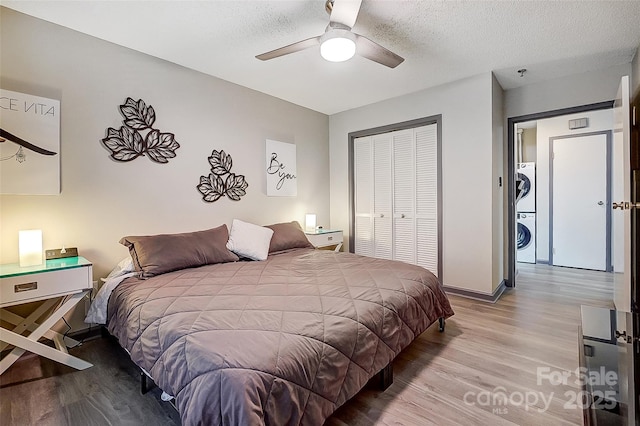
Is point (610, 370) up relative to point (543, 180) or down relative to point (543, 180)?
down

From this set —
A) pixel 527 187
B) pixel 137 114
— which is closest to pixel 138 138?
pixel 137 114

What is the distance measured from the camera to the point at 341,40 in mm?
2062

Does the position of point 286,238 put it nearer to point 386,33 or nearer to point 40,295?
point 40,295

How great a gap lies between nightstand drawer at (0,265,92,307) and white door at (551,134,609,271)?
647 centimetres

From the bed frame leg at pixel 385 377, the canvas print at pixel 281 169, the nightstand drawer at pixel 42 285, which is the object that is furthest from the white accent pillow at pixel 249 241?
the bed frame leg at pixel 385 377

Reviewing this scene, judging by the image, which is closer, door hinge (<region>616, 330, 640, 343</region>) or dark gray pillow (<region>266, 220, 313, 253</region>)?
door hinge (<region>616, 330, 640, 343</region>)

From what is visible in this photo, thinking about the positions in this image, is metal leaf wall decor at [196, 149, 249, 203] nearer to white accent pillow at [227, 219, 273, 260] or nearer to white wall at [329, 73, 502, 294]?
white accent pillow at [227, 219, 273, 260]

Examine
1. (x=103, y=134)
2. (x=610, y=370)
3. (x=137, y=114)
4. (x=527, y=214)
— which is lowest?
(x=610, y=370)

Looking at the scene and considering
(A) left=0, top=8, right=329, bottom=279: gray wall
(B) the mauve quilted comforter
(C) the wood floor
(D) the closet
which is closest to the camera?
(B) the mauve quilted comforter

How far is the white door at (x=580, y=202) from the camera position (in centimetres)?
458

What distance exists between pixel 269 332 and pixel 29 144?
2388mm

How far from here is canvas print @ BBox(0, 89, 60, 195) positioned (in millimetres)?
2115

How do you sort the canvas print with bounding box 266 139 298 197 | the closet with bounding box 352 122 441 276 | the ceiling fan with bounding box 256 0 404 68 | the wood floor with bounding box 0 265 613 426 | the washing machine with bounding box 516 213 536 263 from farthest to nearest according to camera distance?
the washing machine with bounding box 516 213 536 263 → the canvas print with bounding box 266 139 298 197 → the closet with bounding box 352 122 441 276 → the ceiling fan with bounding box 256 0 404 68 → the wood floor with bounding box 0 265 613 426

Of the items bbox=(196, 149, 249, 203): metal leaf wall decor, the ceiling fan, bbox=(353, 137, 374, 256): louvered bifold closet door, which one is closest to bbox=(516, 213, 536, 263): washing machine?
bbox=(353, 137, 374, 256): louvered bifold closet door
